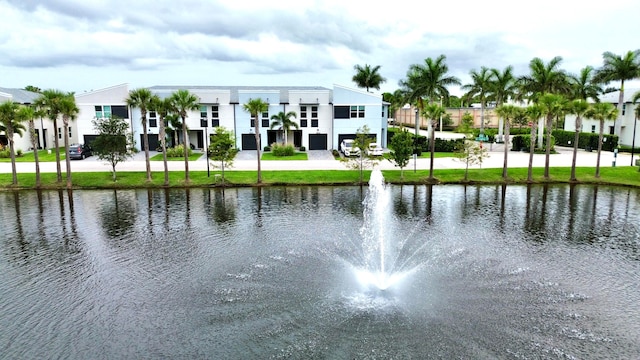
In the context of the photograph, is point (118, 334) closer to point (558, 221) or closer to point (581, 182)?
point (558, 221)

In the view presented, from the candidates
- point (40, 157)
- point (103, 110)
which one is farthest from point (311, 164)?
point (40, 157)

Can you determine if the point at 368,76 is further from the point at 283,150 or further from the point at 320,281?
the point at 320,281

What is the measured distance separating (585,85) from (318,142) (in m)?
→ 32.0

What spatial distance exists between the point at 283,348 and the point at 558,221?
2016cm

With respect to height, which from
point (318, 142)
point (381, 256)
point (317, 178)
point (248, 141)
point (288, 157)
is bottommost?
point (381, 256)

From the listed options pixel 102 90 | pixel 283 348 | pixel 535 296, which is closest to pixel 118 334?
pixel 283 348

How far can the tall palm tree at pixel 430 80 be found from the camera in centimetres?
5806

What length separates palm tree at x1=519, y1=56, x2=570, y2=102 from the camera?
2005 inches

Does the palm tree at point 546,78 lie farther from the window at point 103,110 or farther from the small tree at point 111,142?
the window at point 103,110

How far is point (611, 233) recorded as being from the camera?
2509 centimetres

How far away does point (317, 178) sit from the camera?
41406 millimetres

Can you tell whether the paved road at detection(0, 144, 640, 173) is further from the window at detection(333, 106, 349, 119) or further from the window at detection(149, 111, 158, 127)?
the window at detection(333, 106, 349, 119)

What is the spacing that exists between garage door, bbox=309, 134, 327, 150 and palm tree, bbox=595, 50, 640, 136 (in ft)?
106

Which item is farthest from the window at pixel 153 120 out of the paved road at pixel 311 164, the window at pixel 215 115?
the window at pixel 215 115
